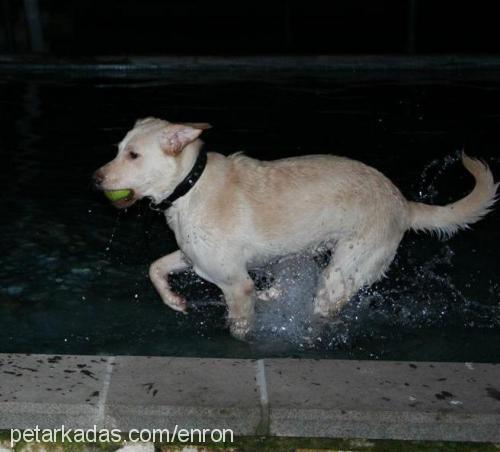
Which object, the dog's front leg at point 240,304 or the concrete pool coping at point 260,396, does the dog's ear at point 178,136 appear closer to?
the dog's front leg at point 240,304

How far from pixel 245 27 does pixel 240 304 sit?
19729 millimetres

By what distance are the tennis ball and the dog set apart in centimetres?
3

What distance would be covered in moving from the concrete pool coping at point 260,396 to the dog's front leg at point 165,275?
4.56 ft

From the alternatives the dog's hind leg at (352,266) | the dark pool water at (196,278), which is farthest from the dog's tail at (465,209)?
the dark pool water at (196,278)

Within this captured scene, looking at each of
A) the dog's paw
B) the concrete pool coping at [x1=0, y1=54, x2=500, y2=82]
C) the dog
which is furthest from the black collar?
the concrete pool coping at [x1=0, y1=54, x2=500, y2=82]

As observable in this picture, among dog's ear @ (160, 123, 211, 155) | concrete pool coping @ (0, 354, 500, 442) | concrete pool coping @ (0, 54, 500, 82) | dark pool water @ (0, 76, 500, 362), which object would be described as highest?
dog's ear @ (160, 123, 211, 155)

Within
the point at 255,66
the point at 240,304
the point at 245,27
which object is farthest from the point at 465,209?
the point at 245,27

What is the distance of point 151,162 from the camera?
16.3 ft

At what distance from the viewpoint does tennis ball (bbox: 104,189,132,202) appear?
4988 mm

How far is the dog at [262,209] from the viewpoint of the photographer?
5008 mm

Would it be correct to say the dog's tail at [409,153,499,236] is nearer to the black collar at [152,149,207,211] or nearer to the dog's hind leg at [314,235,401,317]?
the dog's hind leg at [314,235,401,317]

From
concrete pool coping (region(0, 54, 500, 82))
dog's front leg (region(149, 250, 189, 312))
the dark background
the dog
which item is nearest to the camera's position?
the dog

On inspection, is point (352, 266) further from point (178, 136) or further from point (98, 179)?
point (98, 179)

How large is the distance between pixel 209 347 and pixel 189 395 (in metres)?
1.58
